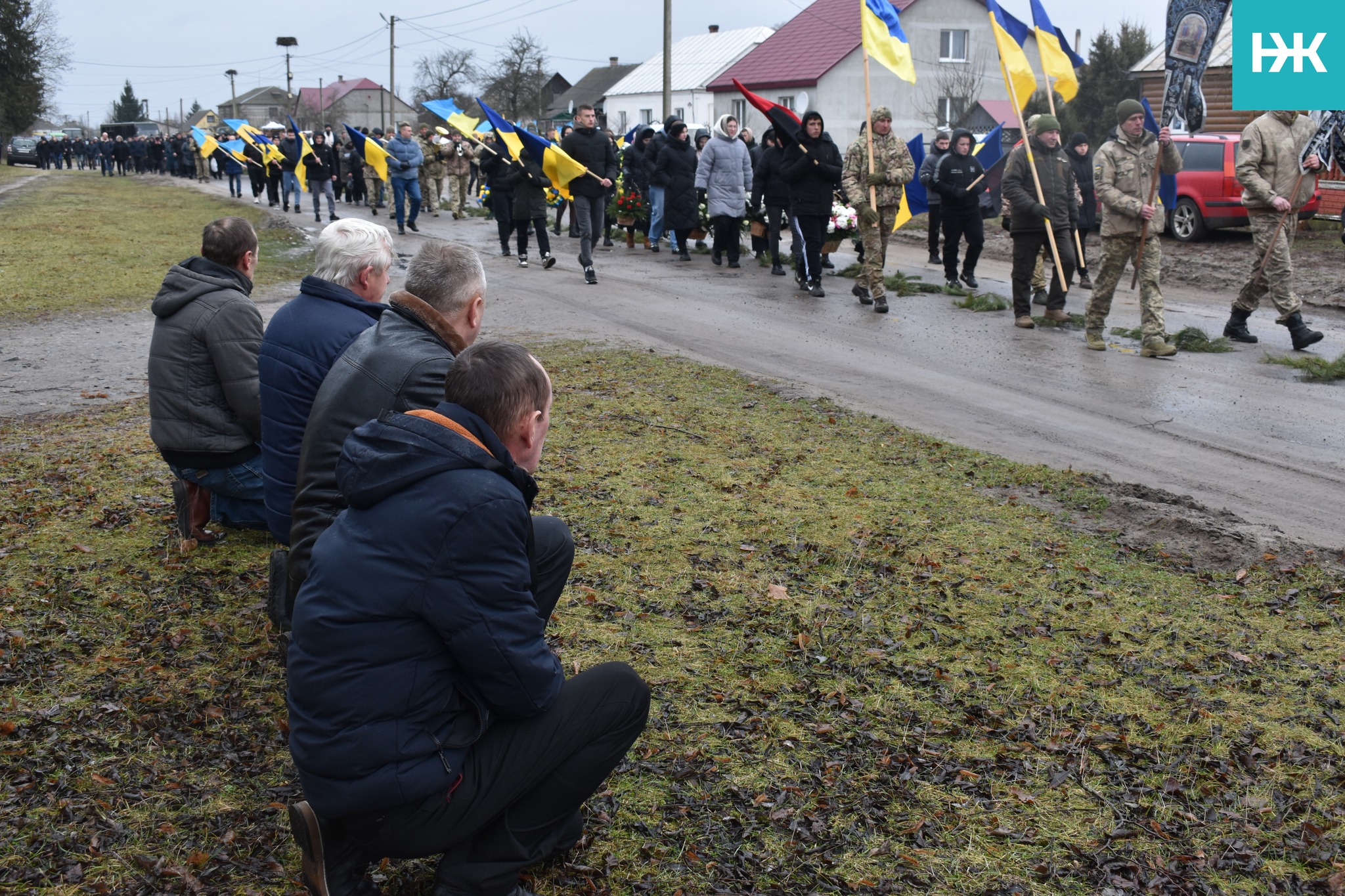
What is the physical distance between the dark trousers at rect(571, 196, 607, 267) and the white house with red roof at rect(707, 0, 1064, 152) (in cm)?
3333

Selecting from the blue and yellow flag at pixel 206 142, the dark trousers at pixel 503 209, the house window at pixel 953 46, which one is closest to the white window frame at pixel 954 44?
the house window at pixel 953 46

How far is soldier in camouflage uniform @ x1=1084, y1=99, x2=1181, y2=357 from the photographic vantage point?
10344 millimetres

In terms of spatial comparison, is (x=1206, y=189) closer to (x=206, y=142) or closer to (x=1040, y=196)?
(x=1040, y=196)

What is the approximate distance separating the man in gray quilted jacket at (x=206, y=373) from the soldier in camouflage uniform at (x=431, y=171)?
21.8m

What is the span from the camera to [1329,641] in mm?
4598

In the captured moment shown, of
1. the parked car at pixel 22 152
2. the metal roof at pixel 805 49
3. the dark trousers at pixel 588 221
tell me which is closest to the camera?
the dark trousers at pixel 588 221

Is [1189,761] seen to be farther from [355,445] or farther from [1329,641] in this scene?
[355,445]

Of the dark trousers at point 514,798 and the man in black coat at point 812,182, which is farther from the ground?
the man in black coat at point 812,182

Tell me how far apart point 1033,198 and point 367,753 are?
35.8ft

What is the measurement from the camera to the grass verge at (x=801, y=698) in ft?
10.7

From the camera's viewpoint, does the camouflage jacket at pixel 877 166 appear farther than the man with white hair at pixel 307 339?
Yes

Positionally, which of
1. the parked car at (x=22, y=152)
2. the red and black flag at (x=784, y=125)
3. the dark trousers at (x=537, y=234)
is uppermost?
the parked car at (x=22, y=152)

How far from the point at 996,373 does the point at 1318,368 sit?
265 centimetres

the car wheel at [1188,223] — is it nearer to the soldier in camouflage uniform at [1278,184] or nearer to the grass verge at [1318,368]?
the soldier in camouflage uniform at [1278,184]
